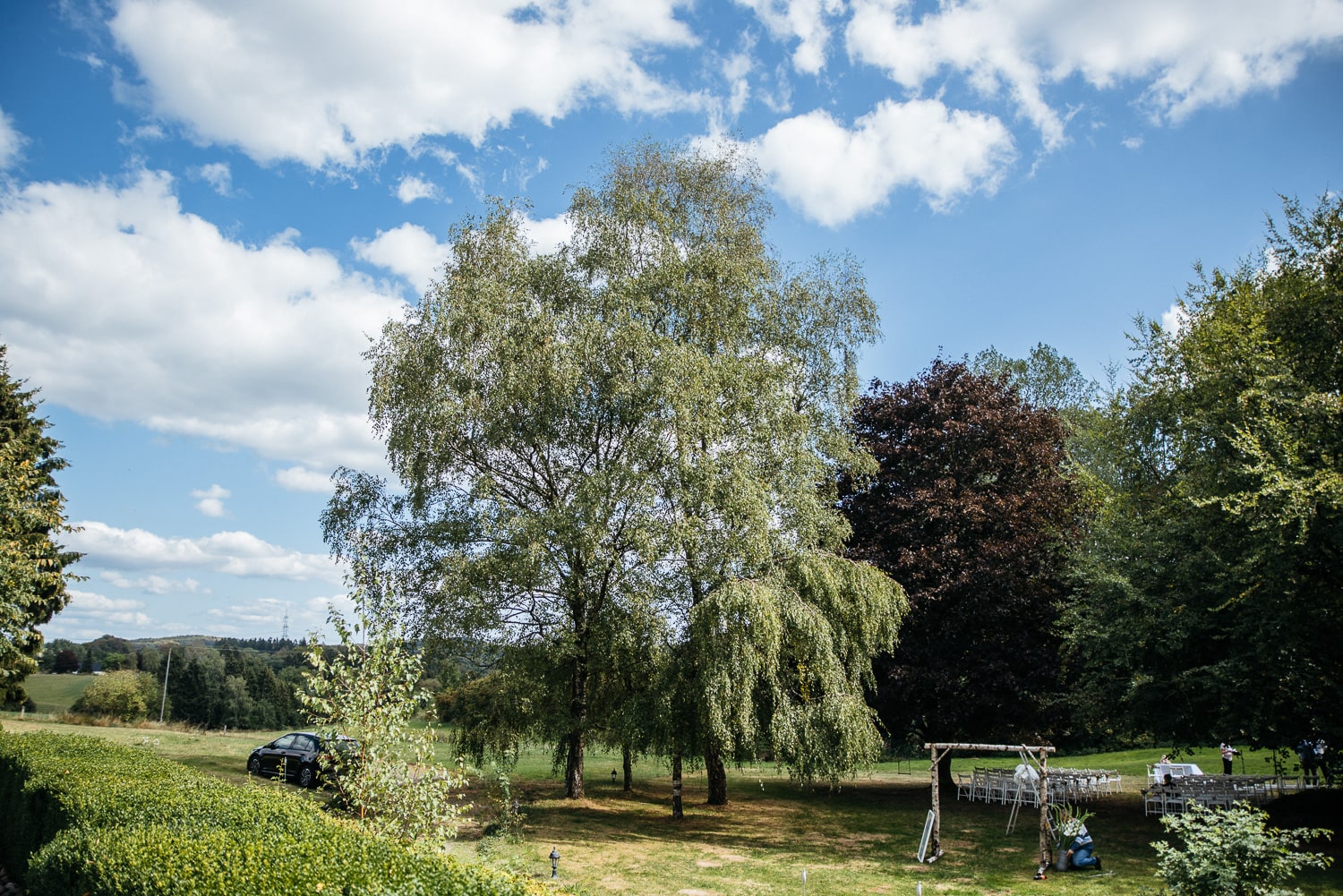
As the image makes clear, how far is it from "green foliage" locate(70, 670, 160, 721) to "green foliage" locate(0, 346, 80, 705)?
2993cm

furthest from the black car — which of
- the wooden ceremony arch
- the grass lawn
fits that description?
the grass lawn

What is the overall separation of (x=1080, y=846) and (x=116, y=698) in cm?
6365

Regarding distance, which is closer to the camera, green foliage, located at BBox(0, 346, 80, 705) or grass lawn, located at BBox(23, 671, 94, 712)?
green foliage, located at BBox(0, 346, 80, 705)

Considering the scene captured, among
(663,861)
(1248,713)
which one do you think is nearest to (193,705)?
(663,861)

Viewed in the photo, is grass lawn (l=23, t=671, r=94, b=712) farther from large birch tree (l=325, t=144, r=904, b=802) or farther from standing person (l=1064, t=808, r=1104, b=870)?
standing person (l=1064, t=808, r=1104, b=870)

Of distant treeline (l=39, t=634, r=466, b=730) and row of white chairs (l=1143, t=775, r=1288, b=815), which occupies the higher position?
row of white chairs (l=1143, t=775, r=1288, b=815)

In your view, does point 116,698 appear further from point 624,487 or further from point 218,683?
point 624,487

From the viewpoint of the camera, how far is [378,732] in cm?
882

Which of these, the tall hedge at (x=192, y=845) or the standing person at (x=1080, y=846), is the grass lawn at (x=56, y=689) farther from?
the standing person at (x=1080, y=846)

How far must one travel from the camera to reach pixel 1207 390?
15.9 m

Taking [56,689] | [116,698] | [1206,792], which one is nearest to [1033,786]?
[1206,792]

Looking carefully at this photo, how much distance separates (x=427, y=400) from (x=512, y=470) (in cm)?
276

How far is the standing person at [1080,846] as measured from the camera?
1394cm

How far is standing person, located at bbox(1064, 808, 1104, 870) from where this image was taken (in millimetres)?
13938
